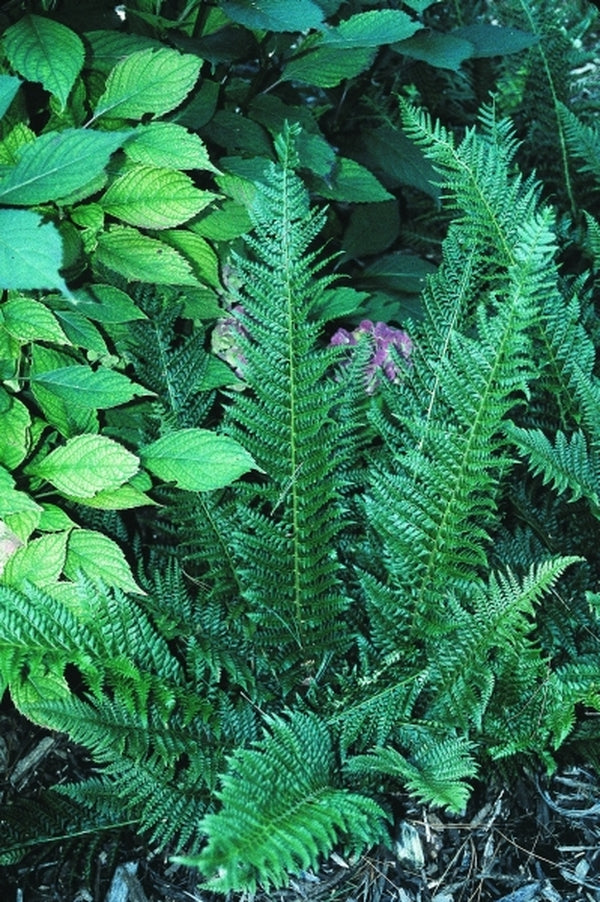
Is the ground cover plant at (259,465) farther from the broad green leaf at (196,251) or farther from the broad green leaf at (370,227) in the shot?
the broad green leaf at (370,227)

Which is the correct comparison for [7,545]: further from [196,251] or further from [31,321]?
[196,251]

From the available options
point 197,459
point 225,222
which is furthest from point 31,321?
point 225,222

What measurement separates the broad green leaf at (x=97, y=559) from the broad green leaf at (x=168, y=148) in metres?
0.57

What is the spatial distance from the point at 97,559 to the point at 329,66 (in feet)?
3.00

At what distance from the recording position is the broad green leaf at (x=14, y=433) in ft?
5.01

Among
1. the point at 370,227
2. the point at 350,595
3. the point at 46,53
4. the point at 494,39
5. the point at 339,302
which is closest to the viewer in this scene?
the point at 46,53

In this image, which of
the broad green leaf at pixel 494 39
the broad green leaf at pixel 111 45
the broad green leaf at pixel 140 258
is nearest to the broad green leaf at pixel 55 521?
the broad green leaf at pixel 140 258

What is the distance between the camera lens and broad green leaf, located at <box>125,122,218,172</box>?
4.92 feet

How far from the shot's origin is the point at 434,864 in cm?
151

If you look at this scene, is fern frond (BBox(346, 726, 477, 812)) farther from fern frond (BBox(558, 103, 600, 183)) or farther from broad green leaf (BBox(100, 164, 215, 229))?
fern frond (BBox(558, 103, 600, 183))

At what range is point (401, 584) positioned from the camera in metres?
1.51

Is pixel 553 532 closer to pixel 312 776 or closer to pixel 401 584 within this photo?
pixel 401 584

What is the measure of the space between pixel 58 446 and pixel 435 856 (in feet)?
2.85

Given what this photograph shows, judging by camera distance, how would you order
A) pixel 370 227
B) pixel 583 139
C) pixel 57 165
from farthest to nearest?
pixel 370 227 → pixel 583 139 → pixel 57 165
